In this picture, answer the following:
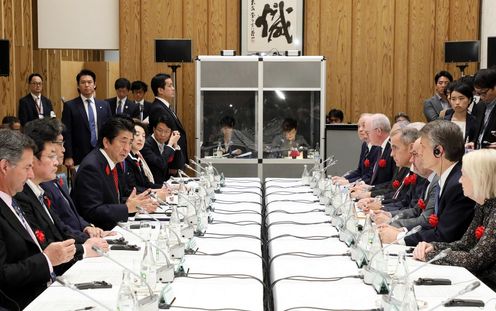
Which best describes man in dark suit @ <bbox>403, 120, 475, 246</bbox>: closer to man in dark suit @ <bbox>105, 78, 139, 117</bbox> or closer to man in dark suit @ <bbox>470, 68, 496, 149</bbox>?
man in dark suit @ <bbox>470, 68, 496, 149</bbox>

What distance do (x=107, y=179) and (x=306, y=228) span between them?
133 centimetres

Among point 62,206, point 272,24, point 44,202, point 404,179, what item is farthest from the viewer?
point 272,24

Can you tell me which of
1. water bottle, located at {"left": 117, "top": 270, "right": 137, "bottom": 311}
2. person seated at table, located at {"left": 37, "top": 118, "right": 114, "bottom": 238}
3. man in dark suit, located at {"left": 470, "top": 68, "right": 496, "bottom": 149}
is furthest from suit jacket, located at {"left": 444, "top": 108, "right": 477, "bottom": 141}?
water bottle, located at {"left": 117, "top": 270, "right": 137, "bottom": 311}

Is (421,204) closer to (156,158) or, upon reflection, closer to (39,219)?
(39,219)

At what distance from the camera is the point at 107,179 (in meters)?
5.11

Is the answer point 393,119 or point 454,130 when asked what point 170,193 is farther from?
point 393,119

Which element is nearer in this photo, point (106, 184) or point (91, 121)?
point (106, 184)

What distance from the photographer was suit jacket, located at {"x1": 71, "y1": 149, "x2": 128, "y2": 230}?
4930 mm

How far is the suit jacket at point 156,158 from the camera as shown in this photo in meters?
6.93

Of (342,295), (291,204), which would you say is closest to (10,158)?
(342,295)

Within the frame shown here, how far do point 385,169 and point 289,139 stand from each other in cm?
244

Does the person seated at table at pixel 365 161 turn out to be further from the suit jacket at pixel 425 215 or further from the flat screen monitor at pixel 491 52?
the flat screen monitor at pixel 491 52

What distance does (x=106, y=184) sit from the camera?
508cm

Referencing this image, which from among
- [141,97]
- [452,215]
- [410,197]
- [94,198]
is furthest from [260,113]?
[452,215]
